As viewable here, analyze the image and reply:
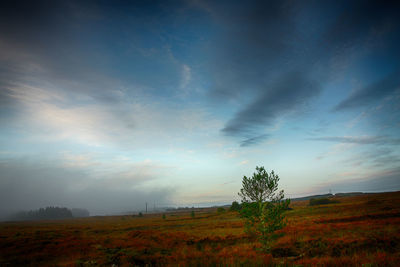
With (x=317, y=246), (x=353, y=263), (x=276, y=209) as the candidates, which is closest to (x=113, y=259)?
(x=276, y=209)

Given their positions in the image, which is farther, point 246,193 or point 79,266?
point 246,193

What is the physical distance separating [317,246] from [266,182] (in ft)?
32.2

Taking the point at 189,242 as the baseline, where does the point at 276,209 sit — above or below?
above

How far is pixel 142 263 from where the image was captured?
15125 mm

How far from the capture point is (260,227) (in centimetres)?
1482

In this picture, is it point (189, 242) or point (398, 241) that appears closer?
point (398, 241)

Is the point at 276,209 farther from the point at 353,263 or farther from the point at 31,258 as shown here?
the point at 31,258

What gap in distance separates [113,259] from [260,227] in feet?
43.0

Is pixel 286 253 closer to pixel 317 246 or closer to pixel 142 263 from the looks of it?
pixel 317 246

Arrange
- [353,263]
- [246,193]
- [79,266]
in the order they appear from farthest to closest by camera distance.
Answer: [246,193] → [79,266] → [353,263]

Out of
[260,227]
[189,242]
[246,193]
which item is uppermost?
[246,193]

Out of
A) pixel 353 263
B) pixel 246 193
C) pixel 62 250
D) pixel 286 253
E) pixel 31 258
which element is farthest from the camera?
pixel 62 250

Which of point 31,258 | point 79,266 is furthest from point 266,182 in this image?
point 31,258

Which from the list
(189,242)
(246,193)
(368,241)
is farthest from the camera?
(189,242)
